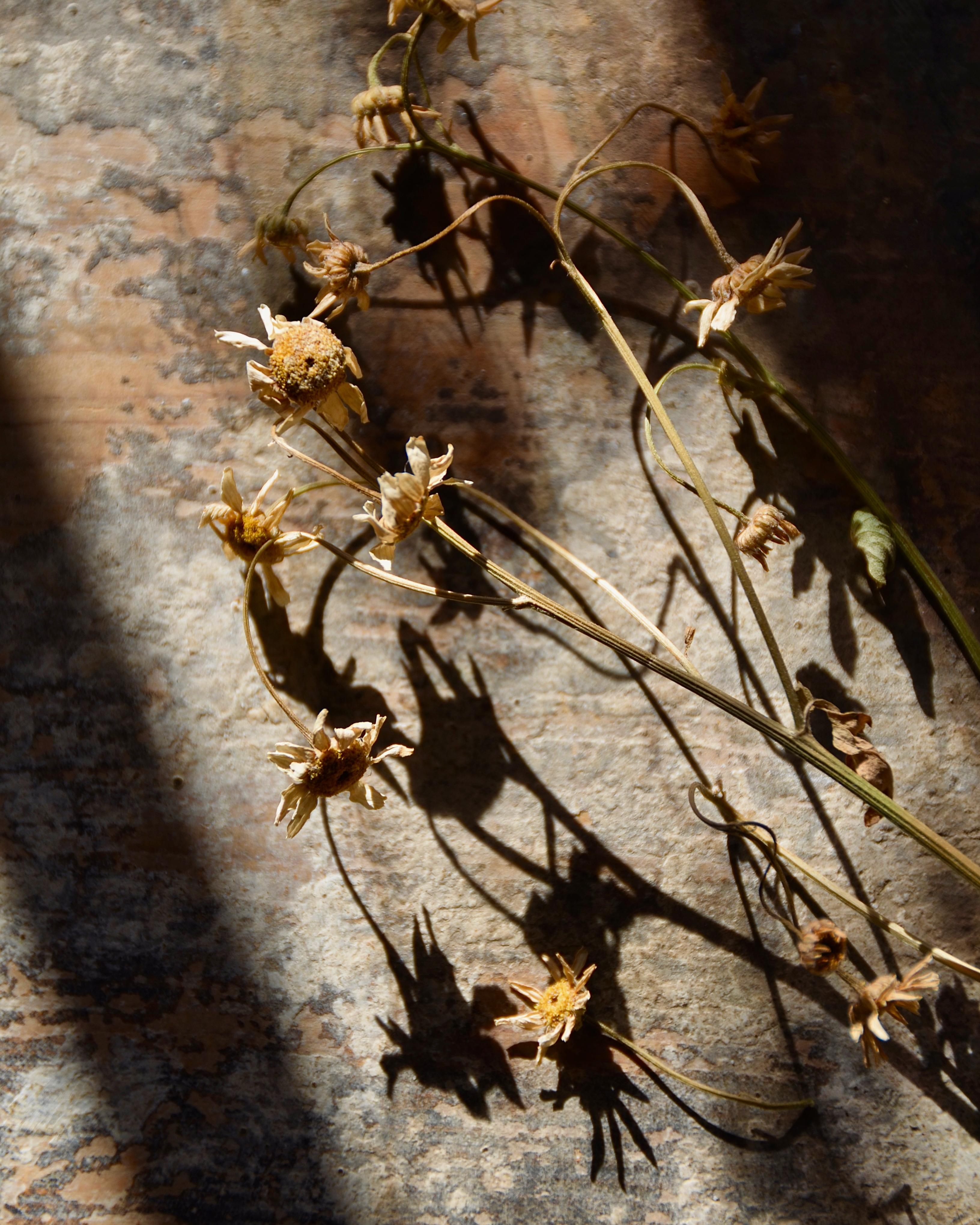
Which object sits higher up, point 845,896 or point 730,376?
point 730,376

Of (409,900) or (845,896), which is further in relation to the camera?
(409,900)

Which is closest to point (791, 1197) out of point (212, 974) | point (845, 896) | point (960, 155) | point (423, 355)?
point (845, 896)

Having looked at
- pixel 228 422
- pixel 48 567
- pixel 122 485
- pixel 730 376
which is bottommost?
pixel 48 567

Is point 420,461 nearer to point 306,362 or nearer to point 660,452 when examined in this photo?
point 306,362

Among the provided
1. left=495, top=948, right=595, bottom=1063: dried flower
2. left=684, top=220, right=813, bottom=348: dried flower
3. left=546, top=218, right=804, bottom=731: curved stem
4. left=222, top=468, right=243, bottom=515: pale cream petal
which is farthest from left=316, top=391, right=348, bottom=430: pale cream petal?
left=495, top=948, right=595, bottom=1063: dried flower

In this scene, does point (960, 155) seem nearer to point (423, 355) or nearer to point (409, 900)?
point (423, 355)

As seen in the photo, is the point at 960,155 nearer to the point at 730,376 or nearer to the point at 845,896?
the point at 730,376

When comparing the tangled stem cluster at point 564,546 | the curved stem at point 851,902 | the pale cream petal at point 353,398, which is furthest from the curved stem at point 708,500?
Answer: the pale cream petal at point 353,398
